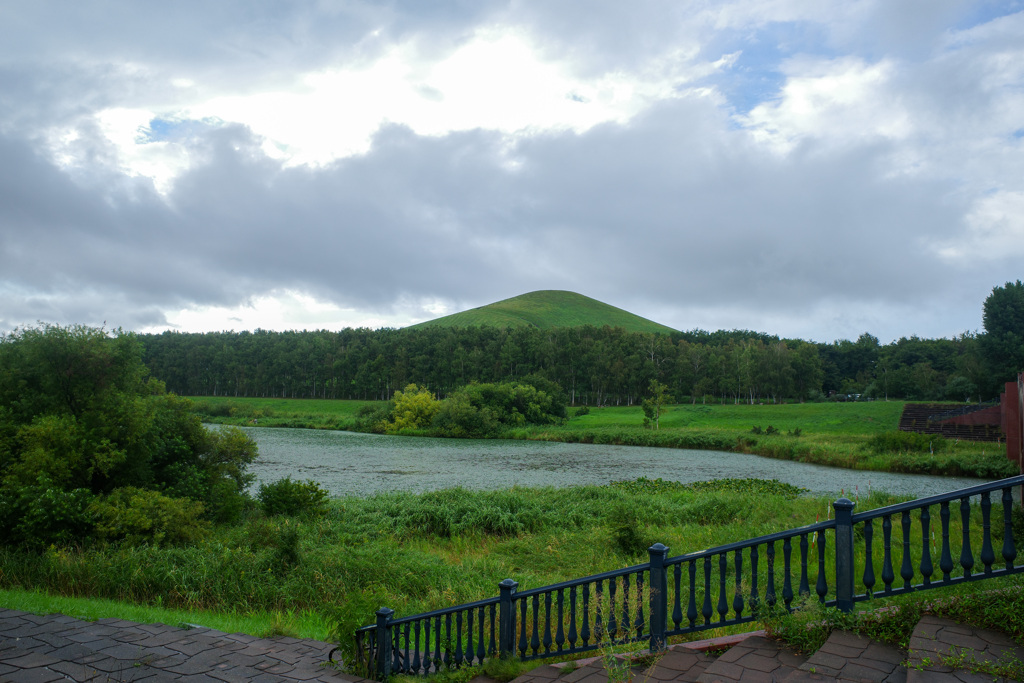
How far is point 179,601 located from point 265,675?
18.7 feet

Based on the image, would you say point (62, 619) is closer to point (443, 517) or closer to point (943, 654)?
point (943, 654)

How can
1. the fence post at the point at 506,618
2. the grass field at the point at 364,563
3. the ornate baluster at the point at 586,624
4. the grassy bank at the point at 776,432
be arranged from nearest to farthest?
the ornate baluster at the point at 586,624 → the fence post at the point at 506,618 → the grass field at the point at 364,563 → the grassy bank at the point at 776,432

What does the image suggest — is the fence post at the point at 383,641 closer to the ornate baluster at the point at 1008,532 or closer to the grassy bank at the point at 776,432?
the ornate baluster at the point at 1008,532

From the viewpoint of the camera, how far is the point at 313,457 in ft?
131

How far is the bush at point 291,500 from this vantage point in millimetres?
18766

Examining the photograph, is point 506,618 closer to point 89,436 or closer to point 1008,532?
point 1008,532

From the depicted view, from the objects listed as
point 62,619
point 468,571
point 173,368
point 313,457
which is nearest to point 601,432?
point 313,457

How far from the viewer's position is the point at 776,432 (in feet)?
173

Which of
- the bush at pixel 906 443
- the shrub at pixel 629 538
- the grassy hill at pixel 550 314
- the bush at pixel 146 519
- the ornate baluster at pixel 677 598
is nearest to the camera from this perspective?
the ornate baluster at pixel 677 598

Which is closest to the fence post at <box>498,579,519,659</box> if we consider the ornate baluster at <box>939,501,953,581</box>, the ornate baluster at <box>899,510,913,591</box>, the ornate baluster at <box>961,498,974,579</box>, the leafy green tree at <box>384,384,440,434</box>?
the ornate baluster at <box>899,510,913,591</box>

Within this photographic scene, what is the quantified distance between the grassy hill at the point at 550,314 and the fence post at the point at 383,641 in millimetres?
144670

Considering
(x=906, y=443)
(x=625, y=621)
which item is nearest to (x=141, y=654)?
(x=625, y=621)

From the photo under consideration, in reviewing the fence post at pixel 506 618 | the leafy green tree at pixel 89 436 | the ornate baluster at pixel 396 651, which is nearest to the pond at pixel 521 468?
the leafy green tree at pixel 89 436

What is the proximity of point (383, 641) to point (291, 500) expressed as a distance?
1335 centimetres
